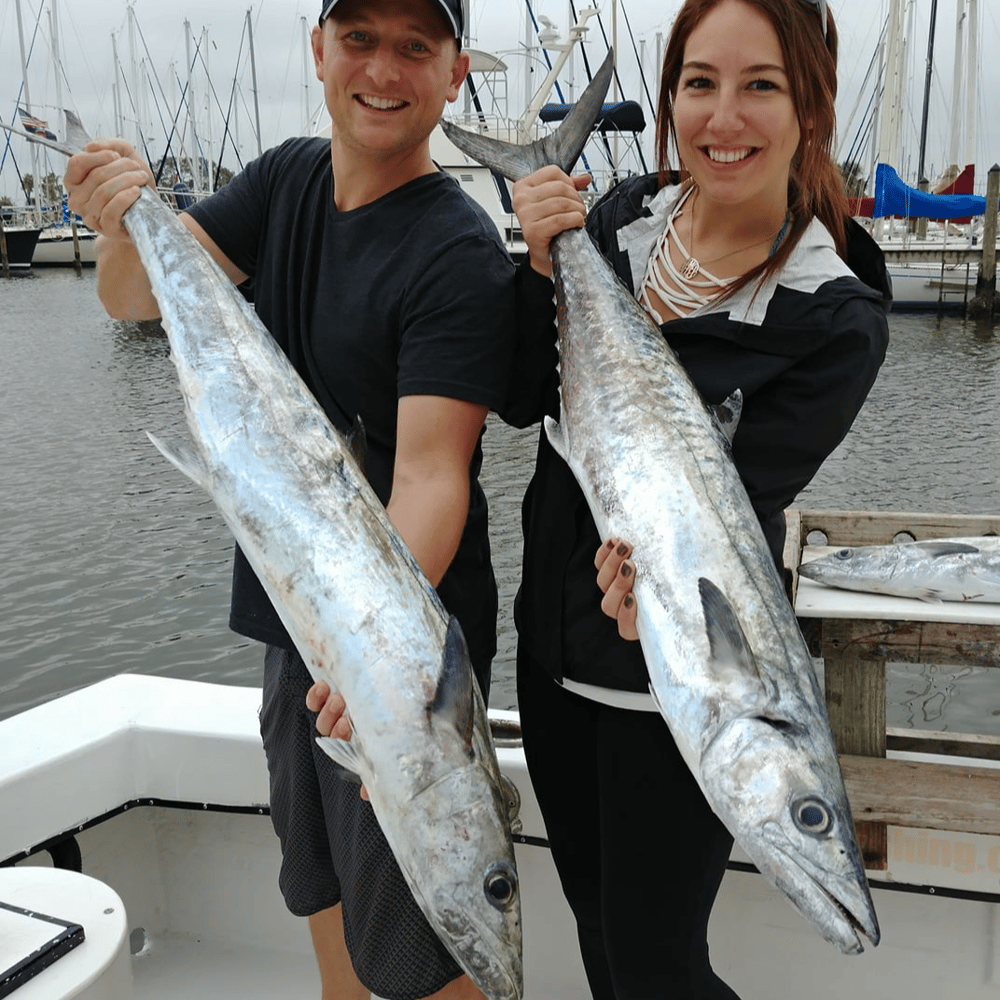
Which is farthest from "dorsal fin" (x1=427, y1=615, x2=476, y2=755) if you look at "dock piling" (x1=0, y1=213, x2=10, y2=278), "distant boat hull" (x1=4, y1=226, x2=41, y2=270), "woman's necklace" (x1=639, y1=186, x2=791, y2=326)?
"distant boat hull" (x1=4, y1=226, x2=41, y2=270)

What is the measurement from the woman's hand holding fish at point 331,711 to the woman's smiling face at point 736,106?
1088 mm

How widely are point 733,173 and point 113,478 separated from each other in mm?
11258

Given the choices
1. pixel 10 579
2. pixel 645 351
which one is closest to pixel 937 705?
pixel 645 351

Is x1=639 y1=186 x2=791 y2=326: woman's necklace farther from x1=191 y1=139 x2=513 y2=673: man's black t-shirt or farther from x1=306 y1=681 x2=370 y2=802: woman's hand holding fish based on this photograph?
x1=306 y1=681 x2=370 y2=802: woman's hand holding fish

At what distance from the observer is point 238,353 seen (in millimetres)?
1769

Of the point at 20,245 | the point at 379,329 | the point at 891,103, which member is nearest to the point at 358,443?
the point at 379,329

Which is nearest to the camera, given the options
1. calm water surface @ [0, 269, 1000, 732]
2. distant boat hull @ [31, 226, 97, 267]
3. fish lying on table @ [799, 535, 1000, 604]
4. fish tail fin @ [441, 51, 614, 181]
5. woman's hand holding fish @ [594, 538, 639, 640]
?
woman's hand holding fish @ [594, 538, 639, 640]

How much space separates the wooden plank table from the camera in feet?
7.63

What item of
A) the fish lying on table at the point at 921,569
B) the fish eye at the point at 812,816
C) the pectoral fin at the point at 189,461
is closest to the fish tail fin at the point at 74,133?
the pectoral fin at the point at 189,461

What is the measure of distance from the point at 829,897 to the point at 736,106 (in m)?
1.26

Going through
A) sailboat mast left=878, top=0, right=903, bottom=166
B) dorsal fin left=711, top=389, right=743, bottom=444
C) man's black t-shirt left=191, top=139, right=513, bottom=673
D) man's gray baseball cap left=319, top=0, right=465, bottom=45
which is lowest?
dorsal fin left=711, top=389, right=743, bottom=444

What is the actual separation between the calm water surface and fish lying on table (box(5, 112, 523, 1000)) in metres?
4.06

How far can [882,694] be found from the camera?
2.43 metres

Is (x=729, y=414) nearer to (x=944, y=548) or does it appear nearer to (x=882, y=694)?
(x=882, y=694)
